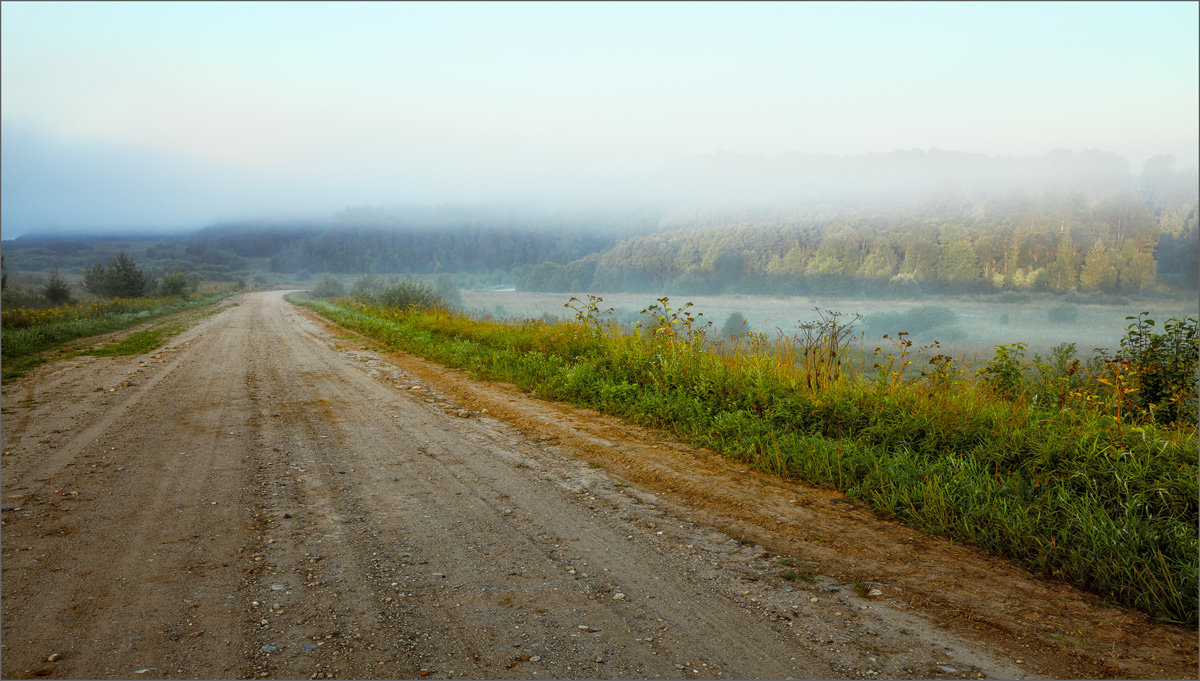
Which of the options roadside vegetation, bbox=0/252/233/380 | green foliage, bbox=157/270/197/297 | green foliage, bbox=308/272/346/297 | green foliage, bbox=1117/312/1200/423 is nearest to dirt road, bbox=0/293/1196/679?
green foliage, bbox=1117/312/1200/423

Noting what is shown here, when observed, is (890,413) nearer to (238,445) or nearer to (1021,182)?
(238,445)

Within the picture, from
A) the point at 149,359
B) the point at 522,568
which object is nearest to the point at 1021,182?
the point at 522,568

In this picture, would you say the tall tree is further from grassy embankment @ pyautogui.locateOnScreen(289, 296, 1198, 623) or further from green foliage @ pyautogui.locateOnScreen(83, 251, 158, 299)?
green foliage @ pyautogui.locateOnScreen(83, 251, 158, 299)

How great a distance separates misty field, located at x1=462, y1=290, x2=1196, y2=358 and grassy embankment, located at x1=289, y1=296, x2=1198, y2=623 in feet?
10.8

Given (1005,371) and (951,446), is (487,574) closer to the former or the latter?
(951,446)

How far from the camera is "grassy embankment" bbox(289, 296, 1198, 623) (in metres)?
3.25

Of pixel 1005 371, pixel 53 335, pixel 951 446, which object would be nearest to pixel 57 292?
pixel 53 335

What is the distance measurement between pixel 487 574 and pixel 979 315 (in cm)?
2648

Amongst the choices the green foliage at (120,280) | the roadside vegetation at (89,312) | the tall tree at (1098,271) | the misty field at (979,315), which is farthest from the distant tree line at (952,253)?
the green foliage at (120,280)

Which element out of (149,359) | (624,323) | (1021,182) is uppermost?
(1021,182)

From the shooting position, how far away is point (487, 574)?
3115mm

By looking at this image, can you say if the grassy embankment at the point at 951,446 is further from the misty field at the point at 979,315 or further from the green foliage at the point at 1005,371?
the misty field at the point at 979,315

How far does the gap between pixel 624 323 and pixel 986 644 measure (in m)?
8.74

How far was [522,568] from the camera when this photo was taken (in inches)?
126
